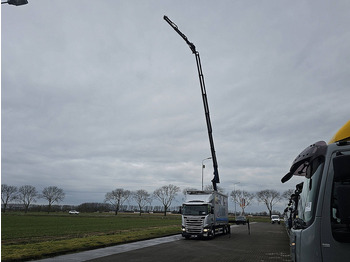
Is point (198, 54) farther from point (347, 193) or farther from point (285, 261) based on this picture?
point (347, 193)

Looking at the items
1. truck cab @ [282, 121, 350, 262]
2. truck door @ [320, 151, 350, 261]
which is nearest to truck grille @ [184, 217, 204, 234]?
truck cab @ [282, 121, 350, 262]

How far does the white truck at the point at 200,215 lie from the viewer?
23438 mm

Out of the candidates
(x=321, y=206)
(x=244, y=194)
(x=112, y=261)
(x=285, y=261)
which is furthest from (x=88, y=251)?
(x=244, y=194)

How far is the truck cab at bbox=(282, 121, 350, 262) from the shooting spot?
9.71 feet

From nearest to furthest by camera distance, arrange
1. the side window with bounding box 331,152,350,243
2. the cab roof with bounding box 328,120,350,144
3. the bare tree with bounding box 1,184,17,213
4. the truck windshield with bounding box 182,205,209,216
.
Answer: the side window with bounding box 331,152,350,243, the cab roof with bounding box 328,120,350,144, the truck windshield with bounding box 182,205,209,216, the bare tree with bounding box 1,184,17,213

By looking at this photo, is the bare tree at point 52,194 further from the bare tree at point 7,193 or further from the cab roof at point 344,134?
the cab roof at point 344,134

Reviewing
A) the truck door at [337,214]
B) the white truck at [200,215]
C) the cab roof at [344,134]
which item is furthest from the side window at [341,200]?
the white truck at [200,215]

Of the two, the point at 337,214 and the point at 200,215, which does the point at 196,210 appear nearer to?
the point at 200,215

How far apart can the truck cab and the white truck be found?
20426mm

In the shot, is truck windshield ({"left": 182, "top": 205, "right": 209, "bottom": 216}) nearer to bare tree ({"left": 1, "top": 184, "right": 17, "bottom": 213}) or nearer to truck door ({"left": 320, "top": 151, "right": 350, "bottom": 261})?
truck door ({"left": 320, "top": 151, "right": 350, "bottom": 261})

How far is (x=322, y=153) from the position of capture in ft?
11.7

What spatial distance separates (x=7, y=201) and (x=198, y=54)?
117 meters

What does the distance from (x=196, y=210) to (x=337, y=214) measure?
70.4 feet

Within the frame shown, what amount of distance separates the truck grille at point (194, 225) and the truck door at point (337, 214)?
2100 centimetres
